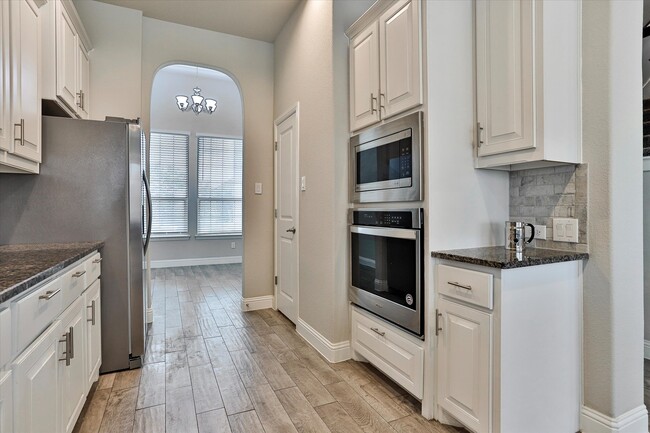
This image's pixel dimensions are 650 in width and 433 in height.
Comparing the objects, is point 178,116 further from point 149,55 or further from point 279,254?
point 279,254

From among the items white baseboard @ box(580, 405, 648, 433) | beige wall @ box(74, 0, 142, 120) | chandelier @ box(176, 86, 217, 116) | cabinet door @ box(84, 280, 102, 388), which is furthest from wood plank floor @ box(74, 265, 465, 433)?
chandelier @ box(176, 86, 217, 116)

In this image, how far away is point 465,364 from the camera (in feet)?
5.49

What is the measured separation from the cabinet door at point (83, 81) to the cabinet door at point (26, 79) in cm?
81

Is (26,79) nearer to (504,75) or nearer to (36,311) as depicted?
(36,311)

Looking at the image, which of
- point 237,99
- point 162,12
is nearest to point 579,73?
point 162,12

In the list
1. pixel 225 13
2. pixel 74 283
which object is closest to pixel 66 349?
pixel 74 283

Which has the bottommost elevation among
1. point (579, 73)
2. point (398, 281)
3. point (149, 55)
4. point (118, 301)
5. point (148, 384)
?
point (148, 384)

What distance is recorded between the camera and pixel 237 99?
717 cm

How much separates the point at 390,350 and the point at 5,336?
71.6 inches

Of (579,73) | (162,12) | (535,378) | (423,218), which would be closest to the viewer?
(535,378)

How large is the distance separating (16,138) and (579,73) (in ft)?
9.54

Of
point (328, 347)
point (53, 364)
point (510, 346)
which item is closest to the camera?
point (53, 364)

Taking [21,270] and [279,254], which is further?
[279,254]

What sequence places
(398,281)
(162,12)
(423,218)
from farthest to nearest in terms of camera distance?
(162,12), (398,281), (423,218)
